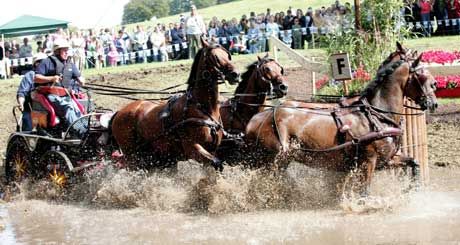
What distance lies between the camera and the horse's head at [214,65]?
10.3m

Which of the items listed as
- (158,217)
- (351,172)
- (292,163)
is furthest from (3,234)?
(351,172)

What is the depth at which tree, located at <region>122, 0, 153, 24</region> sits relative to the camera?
80.9 metres

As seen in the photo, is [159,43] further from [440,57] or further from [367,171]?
[367,171]

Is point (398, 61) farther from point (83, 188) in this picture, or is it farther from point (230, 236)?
point (83, 188)

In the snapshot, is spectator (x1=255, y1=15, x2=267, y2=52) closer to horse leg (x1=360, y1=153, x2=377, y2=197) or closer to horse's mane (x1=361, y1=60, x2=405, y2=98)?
horse's mane (x1=361, y1=60, x2=405, y2=98)

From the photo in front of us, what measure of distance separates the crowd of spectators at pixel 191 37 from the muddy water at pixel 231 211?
45.3 ft

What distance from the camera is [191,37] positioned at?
25.2 metres

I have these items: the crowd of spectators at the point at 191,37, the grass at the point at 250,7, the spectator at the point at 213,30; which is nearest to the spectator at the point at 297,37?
the crowd of spectators at the point at 191,37

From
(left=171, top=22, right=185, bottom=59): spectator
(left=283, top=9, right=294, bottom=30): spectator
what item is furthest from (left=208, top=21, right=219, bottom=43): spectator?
(left=283, top=9, right=294, bottom=30): spectator

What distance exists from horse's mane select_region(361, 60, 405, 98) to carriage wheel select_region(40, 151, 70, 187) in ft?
14.4

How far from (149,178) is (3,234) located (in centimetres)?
209

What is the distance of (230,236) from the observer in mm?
9078

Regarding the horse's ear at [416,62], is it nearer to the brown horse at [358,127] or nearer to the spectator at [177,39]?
the brown horse at [358,127]

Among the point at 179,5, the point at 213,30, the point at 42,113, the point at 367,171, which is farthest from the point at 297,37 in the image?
the point at 179,5
